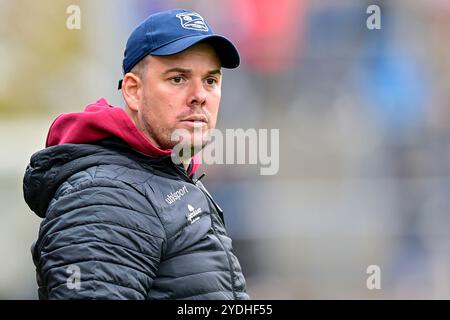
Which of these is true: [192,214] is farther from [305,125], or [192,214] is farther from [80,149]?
[305,125]

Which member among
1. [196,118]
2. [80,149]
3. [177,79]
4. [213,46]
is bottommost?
[80,149]

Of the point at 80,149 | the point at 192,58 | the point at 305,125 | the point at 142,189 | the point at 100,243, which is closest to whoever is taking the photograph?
the point at 100,243

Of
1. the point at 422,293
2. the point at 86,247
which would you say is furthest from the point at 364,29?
the point at 86,247

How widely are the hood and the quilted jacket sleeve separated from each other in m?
0.15

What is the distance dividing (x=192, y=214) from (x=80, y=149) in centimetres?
36

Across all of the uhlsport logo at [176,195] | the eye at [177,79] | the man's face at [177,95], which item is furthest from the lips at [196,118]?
the uhlsport logo at [176,195]

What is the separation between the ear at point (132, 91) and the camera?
8.40ft

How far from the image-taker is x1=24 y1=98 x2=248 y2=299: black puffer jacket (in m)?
2.08

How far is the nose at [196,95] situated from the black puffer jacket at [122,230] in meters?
0.19

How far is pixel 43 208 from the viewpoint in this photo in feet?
8.09

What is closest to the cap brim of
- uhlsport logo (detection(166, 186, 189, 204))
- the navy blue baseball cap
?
the navy blue baseball cap

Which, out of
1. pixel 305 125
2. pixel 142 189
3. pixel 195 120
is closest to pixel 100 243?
pixel 142 189

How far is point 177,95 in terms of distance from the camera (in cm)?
250

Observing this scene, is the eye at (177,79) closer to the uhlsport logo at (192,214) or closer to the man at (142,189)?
the man at (142,189)
